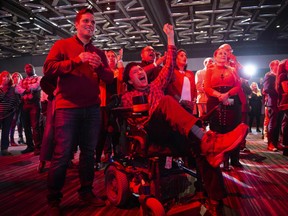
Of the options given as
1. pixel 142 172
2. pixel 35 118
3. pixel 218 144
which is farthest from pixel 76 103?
pixel 35 118

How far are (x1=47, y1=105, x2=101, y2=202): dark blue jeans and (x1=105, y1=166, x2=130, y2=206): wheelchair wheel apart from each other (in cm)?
18

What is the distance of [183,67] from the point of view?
386 centimetres

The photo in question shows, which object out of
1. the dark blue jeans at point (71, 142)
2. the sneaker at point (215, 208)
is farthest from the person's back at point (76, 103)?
the sneaker at point (215, 208)

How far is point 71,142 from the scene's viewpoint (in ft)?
7.01

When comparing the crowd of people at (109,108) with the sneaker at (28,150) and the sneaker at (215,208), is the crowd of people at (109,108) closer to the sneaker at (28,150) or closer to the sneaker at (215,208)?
the sneaker at (215,208)

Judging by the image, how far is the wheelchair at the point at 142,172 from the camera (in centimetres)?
181

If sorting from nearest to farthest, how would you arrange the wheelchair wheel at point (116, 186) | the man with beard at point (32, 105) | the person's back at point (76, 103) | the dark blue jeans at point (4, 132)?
the person's back at point (76, 103), the wheelchair wheel at point (116, 186), the man with beard at point (32, 105), the dark blue jeans at point (4, 132)

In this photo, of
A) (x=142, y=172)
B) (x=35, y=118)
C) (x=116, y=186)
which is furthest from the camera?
(x=35, y=118)

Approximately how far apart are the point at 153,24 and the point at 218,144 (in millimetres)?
8765

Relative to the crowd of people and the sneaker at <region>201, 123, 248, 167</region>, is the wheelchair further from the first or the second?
the sneaker at <region>201, 123, 248, 167</region>

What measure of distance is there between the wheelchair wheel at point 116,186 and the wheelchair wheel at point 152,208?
424 mm

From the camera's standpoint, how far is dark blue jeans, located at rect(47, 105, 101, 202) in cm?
208

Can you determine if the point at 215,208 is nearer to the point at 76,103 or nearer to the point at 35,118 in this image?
the point at 76,103

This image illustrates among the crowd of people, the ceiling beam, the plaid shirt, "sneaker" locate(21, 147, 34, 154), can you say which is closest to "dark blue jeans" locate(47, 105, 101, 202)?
the crowd of people
